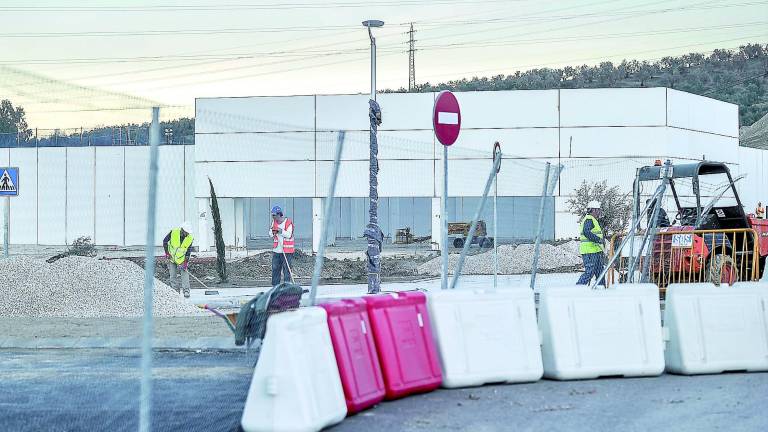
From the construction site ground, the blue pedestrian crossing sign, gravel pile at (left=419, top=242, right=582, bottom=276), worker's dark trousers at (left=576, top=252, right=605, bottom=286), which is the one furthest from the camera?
gravel pile at (left=419, top=242, right=582, bottom=276)

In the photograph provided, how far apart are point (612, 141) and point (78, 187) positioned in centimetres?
2310

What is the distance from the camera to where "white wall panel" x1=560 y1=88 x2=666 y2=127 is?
5088 cm

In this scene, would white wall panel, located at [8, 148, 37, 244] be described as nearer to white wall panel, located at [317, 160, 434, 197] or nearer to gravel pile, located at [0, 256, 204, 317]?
white wall panel, located at [317, 160, 434, 197]

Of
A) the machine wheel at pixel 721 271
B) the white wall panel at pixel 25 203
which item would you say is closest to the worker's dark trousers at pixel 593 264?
the machine wheel at pixel 721 271

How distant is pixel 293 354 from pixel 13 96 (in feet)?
9.72

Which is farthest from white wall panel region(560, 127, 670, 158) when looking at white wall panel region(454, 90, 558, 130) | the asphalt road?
the asphalt road

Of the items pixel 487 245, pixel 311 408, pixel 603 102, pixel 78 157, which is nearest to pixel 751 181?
pixel 603 102

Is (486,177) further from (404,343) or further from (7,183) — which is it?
(404,343)

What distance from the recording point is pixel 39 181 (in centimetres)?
5966

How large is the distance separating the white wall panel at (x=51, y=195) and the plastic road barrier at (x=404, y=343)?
48.1 meters

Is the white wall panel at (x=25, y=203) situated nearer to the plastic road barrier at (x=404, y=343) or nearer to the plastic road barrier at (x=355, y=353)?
the plastic road barrier at (x=404, y=343)

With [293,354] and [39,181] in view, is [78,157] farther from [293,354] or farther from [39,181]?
[293,354]

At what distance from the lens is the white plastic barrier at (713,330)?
12.1m

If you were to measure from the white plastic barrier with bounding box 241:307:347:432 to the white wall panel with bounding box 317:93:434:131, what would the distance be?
4226 cm
